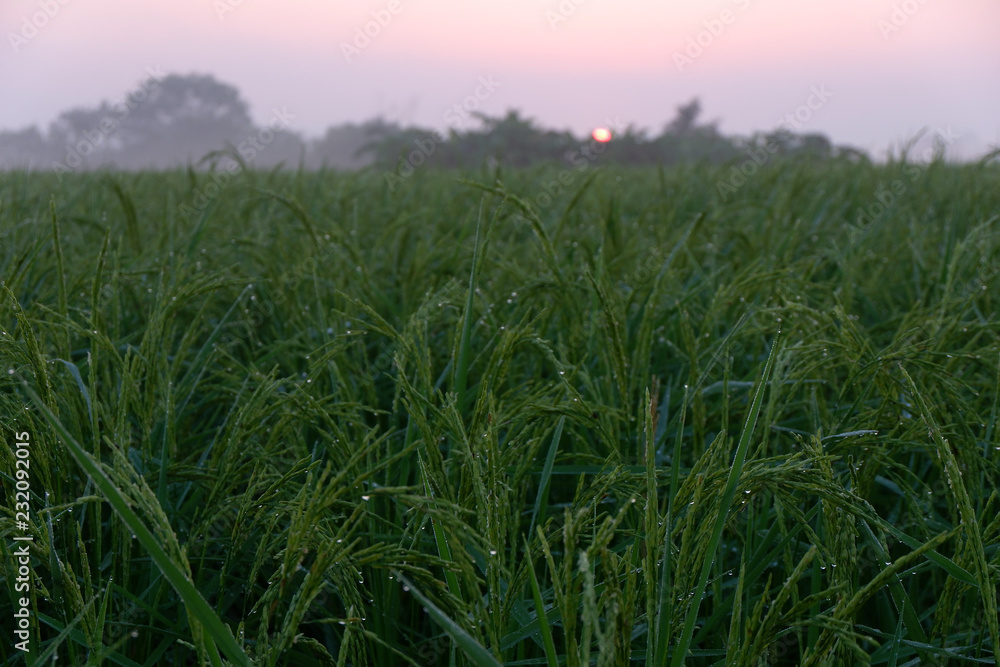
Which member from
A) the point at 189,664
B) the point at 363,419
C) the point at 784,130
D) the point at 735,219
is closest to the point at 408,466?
the point at 363,419

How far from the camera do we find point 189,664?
89 cm

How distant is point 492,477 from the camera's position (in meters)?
0.68

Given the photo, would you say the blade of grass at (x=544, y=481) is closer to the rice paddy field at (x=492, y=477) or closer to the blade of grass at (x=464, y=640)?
the rice paddy field at (x=492, y=477)

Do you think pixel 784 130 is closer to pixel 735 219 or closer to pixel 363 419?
pixel 735 219

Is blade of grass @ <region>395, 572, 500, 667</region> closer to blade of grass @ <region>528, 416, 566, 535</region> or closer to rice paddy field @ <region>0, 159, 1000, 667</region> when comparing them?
rice paddy field @ <region>0, 159, 1000, 667</region>

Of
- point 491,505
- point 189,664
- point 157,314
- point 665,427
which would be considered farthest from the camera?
point 665,427

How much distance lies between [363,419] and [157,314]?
0.38 m

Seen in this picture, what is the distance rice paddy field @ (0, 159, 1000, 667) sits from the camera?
2.01 ft

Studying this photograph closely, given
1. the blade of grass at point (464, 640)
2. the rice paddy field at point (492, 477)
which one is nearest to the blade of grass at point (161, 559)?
the rice paddy field at point (492, 477)

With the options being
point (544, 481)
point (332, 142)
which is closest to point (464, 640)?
point (544, 481)

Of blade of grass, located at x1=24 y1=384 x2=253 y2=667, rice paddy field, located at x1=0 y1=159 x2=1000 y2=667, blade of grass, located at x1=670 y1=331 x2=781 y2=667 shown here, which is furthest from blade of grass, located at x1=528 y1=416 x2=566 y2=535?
blade of grass, located at x1=24 y1=384 x2=253 y2=667

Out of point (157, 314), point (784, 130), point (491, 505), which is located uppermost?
point (784, 130)

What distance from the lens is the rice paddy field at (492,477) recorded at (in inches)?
24.2

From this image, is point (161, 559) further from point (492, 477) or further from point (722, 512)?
point (722, 512)
